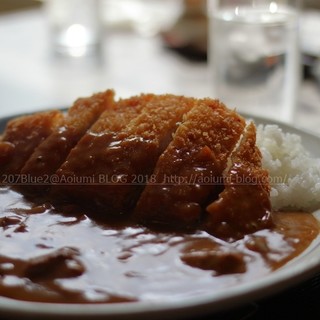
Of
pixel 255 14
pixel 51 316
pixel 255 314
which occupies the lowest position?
pixel 255 314

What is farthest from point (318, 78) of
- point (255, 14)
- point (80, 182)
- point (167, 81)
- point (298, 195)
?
point (80, 182)

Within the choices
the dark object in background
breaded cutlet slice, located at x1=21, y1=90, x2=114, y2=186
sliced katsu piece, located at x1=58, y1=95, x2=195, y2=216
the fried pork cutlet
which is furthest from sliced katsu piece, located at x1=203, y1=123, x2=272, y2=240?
the dark object in background

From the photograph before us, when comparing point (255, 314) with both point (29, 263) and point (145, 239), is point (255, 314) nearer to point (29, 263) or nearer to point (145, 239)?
point (145, 239)

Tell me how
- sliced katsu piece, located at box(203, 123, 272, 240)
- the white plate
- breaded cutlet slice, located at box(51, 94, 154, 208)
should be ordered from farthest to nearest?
breaded cutlet slice, located at box(51, 94, 154, 208)
sliced katsu piece, located at box(203, 123, 272, 240)
the white plate

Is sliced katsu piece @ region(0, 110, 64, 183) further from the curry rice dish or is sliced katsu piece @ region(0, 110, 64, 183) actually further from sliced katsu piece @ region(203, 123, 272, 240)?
sliced katsu piece @ region(203, 123, 272, 240)

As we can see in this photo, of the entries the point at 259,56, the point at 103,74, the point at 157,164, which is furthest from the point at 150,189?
the point at 103,74

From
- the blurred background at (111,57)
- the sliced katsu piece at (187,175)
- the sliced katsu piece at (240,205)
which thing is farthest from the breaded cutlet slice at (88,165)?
the blurred background at (111,57)
